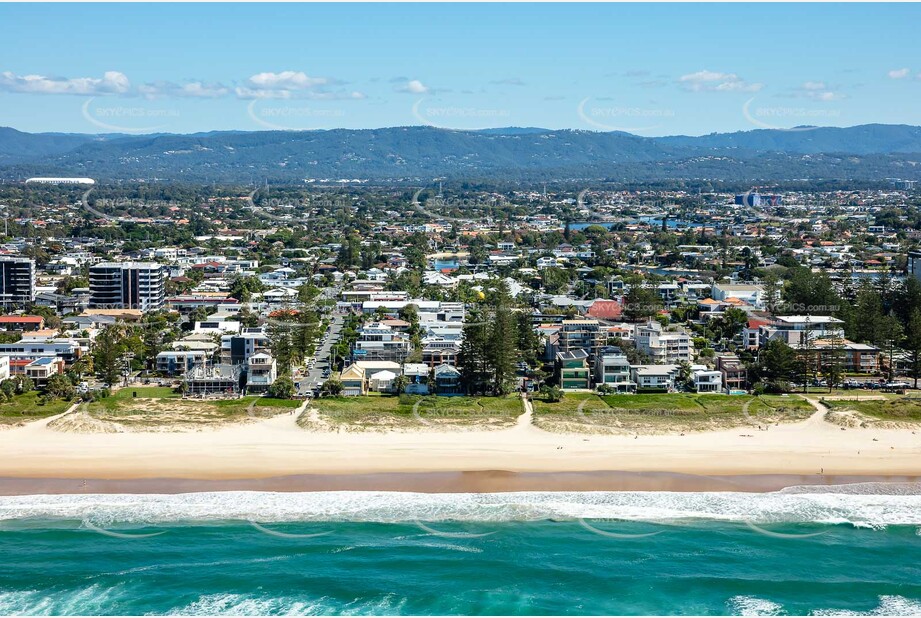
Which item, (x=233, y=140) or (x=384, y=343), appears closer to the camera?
(x=384, y=343)

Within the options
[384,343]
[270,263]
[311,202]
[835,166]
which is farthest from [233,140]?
[384,343]

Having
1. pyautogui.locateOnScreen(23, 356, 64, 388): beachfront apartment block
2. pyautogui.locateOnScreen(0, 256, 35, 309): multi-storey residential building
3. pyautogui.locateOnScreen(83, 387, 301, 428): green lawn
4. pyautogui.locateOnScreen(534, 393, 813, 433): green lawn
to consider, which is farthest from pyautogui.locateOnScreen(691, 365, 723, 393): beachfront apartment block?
pyautogui.locateOnScreen(0, 256, 35, 309): multi-storey residential building


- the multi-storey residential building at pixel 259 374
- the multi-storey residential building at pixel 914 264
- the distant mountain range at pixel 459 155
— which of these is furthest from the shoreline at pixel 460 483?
the distant mountain range at pixel 459 155

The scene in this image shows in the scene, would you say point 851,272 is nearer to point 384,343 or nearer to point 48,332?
point 384,343

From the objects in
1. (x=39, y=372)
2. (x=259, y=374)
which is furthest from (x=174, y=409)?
(x=39, y=372)

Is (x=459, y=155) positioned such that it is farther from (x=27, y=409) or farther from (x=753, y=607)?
(x=753, y=607)
